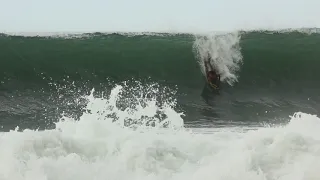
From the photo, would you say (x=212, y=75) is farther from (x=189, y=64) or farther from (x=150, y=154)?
(x=150, y=154)

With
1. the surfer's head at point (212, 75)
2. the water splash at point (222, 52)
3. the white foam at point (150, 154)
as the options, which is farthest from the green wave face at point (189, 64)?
the white foam at point (150, 154)

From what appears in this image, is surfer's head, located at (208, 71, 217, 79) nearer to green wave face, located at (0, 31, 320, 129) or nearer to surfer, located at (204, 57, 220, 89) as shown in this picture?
surfer, located at (204, 57, 220, 89)

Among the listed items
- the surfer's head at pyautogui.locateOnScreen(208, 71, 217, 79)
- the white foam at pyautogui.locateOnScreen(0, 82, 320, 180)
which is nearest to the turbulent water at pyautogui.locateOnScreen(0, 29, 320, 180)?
the white foam at pyautogui.locateOnScreen(0, 82, 320, 180)

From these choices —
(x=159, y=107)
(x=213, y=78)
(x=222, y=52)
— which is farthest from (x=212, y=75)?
(x=159, y=107)

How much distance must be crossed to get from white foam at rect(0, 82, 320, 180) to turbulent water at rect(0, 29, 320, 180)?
0.03 feet

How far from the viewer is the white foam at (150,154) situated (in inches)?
169

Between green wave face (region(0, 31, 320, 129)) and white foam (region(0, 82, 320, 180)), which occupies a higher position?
green wave face (region(0, 31, 320, 129))

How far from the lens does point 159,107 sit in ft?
21.8

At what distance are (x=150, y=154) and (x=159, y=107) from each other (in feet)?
6.80

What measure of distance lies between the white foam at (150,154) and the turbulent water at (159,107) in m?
0.01

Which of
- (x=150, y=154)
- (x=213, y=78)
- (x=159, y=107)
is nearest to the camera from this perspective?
(x=150, y=154)

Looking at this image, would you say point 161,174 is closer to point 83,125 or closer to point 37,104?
point 83,125

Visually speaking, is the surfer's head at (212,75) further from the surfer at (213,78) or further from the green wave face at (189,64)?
the green wave face at (189,64)

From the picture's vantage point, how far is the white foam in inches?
169
